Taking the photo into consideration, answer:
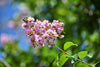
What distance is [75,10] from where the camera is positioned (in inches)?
65.7

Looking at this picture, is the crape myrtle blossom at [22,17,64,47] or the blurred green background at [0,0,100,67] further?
the blurred green background at [0,0,100,67]

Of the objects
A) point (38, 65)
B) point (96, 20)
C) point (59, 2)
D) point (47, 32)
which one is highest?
point (59, 2)

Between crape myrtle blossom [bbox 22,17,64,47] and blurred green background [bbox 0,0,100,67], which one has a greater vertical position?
blurred green background [bbox 0,0,100,67]

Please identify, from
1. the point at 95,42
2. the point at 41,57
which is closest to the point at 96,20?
the point at 95,42

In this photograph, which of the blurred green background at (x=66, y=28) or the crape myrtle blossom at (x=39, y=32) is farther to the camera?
the blurred green background at (x=66, y=28)

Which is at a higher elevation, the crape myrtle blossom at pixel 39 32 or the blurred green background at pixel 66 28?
the blurred green background at pixel 66 28

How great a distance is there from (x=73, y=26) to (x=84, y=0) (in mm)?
480

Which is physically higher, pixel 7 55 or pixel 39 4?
pixel 39 4

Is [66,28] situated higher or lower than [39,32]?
higher

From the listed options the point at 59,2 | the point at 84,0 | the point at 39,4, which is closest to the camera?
the point at 84,0

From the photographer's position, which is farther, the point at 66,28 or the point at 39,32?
the point at 66,28

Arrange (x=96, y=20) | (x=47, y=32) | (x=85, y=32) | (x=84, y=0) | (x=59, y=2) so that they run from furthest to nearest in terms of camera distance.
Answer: (x=59, y=2), (x=85, y=32), (x=96, y=20), (x=84, y=0), (x=47, y=32)

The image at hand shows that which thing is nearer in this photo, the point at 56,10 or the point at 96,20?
the point at 96,20

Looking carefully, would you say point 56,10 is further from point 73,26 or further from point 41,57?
point 41,57
